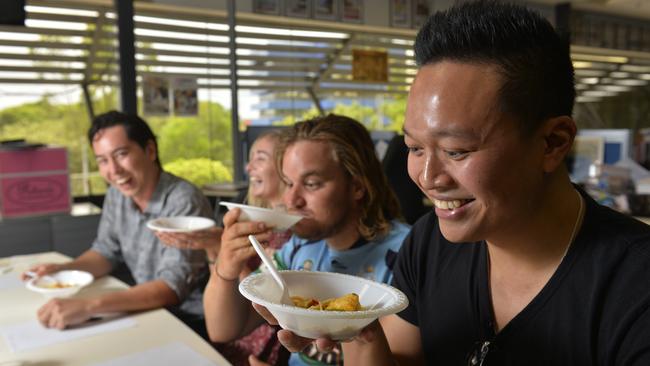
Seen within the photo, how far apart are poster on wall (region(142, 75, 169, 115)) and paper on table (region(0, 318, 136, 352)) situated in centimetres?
358

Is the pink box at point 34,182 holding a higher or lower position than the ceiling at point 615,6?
lower

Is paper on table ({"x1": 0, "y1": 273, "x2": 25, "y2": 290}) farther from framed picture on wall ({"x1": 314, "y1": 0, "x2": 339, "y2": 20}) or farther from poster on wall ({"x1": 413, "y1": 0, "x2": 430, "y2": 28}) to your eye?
poster on wall ({"x1": 413, "y1": 0, "x2": 430, "y2": 28})

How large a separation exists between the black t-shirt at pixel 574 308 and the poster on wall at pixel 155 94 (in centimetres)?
443

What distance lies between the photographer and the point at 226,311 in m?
1.49

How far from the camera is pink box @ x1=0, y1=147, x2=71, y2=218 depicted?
3525mm

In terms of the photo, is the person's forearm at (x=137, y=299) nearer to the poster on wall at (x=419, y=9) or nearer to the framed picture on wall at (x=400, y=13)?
the framed picture on wall at (x=400, y=13)

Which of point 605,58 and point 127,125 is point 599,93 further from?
point 127,125

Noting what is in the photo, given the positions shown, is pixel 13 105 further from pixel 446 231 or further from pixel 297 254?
pixel 446 231

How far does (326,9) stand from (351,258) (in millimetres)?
4838

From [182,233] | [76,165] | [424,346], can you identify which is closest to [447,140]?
[424,346]

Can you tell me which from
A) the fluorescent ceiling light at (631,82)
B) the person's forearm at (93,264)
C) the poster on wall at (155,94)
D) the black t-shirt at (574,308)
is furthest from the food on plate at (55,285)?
the fluorescent ceiling light at (631,82)

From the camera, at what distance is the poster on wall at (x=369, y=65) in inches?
244

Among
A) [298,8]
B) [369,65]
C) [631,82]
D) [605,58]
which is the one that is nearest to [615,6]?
[605,58]

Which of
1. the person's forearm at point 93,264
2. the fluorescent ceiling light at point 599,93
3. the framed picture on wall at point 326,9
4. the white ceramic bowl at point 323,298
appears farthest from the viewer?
the fluorescent ceiling light at point 599,93
